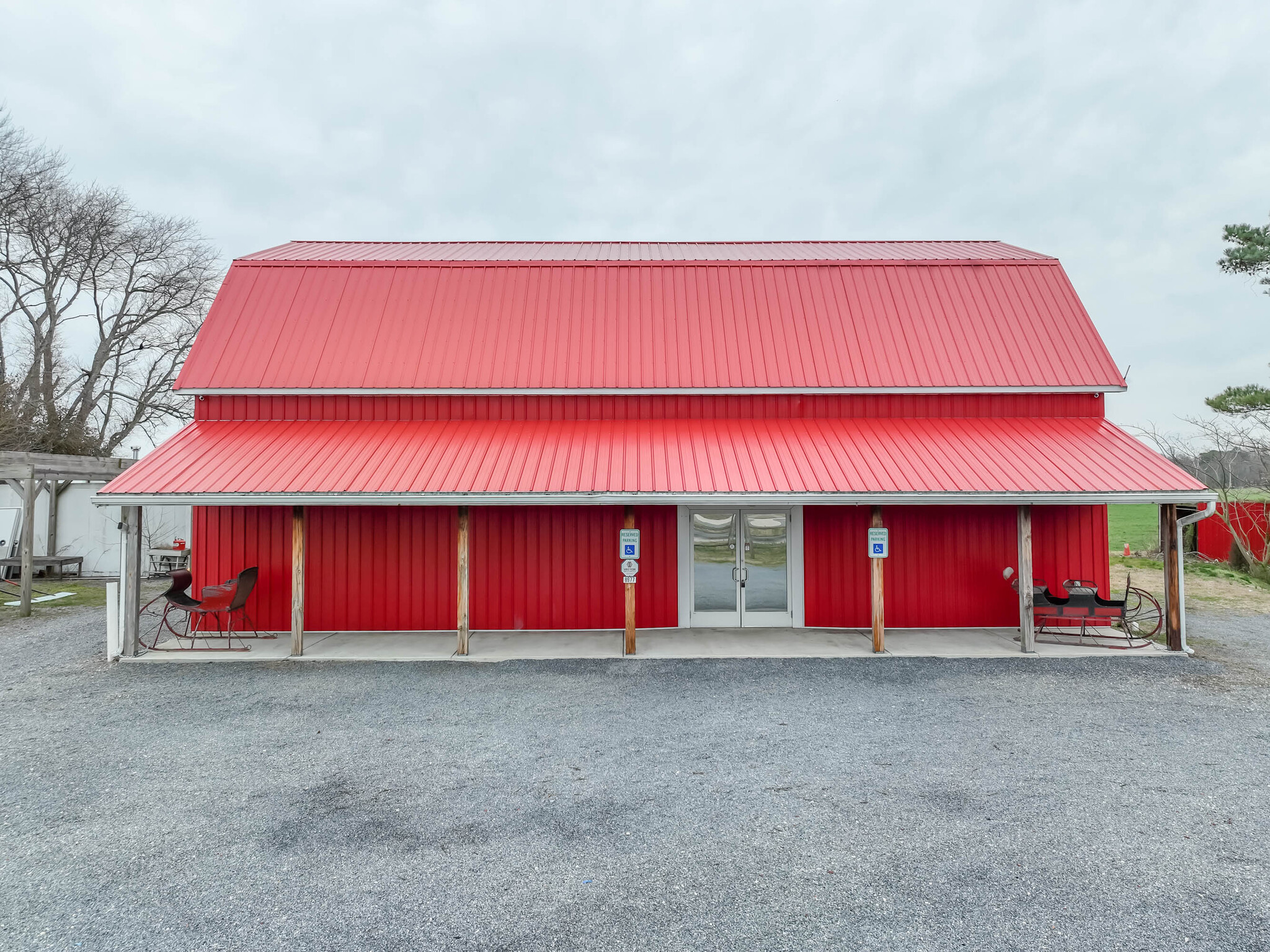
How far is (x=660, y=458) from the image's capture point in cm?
924

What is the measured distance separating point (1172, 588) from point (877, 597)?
4211 millimetres

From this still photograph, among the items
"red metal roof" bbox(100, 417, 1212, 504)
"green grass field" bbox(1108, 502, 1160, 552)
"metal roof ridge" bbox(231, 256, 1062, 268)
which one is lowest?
"green grass field" bbox(1108, 502, 1160, 552)

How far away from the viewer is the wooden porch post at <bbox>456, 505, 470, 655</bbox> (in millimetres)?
8688

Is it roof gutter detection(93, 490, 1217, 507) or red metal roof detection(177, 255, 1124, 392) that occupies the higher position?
red metal roof detection(177, 255, 1124, 392)

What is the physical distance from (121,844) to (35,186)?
25.6 meters

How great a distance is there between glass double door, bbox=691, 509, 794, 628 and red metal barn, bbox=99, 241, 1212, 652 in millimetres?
41

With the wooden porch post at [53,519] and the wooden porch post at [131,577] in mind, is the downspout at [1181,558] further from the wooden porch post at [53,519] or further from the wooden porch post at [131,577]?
the wooden porch post at [53,519]

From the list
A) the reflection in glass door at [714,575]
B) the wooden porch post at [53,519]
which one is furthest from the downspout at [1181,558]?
the wooden porch post at [53,519]

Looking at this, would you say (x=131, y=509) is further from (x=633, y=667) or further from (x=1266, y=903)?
(x=1266, y=903)

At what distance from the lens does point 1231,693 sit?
7.23m

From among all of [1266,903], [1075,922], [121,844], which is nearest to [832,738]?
[1075,922]

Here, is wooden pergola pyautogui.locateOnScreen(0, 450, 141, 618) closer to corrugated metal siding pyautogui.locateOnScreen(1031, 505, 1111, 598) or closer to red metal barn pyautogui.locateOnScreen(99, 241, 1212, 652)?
red metal barn pyautogui.locateOnScreen(99, 241, 1212, 652)

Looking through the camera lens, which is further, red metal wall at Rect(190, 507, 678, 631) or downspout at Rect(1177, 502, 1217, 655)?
red metal wall at Rect(190, 507, 678, 631)

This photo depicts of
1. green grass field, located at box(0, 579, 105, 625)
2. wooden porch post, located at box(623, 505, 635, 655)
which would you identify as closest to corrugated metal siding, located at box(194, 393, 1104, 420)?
wooden porch post, located at box(623, 505, 635, 655)
